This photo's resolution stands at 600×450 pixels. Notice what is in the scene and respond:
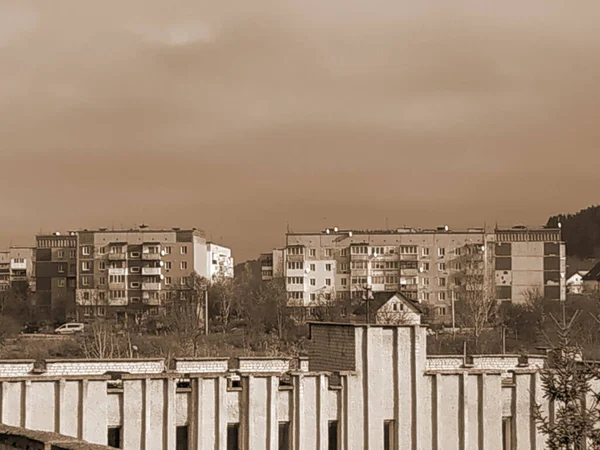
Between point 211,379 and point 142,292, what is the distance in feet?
276

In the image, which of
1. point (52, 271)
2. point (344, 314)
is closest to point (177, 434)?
point (344, 314)

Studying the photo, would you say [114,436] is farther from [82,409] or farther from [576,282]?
[576,282]

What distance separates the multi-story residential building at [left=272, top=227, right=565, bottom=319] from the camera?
10431 cm

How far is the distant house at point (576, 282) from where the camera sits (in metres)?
133

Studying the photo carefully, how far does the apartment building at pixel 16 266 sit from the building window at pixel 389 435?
99.9 meters

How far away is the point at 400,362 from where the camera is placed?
2447 centimetres

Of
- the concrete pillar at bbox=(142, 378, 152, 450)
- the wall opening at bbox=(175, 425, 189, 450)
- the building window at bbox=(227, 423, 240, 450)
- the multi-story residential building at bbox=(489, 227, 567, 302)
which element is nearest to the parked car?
the multi-story residential building at bbox=(489, 227, 567, 302)

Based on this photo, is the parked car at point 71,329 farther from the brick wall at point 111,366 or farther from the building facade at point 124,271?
the brick wall at point 111,366

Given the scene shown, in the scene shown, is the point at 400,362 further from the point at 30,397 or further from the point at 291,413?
the point at 30,397

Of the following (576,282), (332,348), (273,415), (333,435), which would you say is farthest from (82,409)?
(576,282)

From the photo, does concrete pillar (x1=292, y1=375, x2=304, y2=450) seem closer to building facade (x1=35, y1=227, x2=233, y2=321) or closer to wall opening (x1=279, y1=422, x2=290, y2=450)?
wall opening (x1=279, y1=422, x2=290, y2=450)

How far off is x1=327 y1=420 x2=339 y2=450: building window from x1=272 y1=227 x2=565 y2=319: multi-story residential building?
256ft

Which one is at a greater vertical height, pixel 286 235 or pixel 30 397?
pixel 286 235

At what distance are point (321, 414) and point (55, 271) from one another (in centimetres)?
9152
